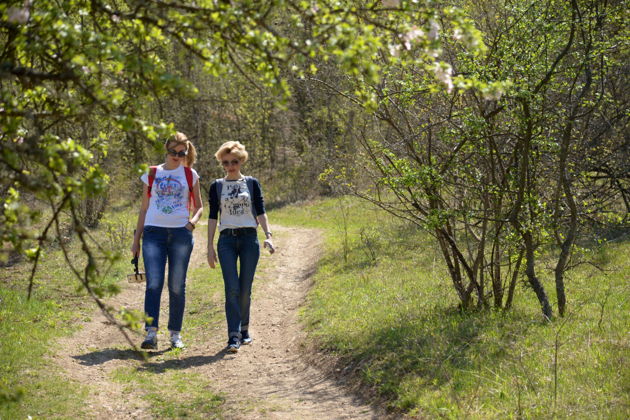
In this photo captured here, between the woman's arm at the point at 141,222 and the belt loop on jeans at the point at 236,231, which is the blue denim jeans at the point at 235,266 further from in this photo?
the woman's arm at the point at 141,222

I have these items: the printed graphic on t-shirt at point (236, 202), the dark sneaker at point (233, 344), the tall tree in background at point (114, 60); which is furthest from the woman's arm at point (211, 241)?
the tall tree in background at point (114, 60)

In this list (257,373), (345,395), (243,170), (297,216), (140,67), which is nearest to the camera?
(140,67)

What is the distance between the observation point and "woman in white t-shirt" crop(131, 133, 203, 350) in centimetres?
747

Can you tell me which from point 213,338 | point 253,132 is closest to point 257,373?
point 213,338

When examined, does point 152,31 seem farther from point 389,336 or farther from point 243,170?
point 243,170

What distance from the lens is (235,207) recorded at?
25.2ft

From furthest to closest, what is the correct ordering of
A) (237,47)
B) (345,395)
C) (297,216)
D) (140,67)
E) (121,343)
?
(297,216), (121,343), (345,395), (237,47), (140,67)

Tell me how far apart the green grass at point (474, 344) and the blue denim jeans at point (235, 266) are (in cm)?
103

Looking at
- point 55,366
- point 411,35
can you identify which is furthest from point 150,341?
point 411,35

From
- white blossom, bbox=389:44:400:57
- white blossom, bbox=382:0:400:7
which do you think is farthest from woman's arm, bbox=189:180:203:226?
white blossom, bbox=389:44:400:57

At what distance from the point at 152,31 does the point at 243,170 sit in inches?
967

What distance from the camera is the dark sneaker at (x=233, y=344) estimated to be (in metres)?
7.82

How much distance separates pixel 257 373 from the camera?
7.16m

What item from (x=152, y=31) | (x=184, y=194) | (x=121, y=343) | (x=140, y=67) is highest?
(x=152, y=31)
